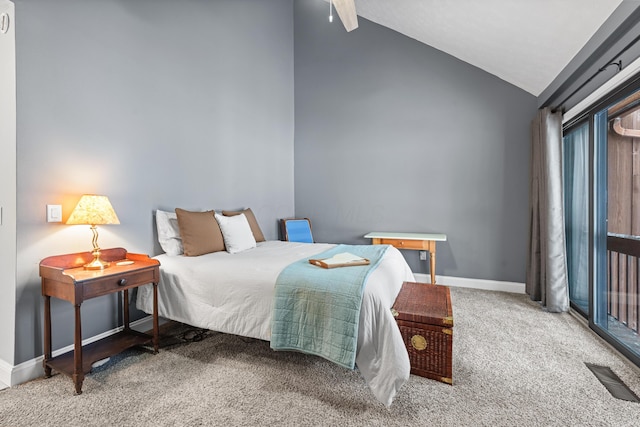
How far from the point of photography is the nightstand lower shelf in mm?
1869

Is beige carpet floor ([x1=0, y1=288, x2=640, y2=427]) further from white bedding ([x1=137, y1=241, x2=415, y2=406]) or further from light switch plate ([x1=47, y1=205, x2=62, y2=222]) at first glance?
light switch plate ([x1=47, y1=205, x2=62, y2=222])

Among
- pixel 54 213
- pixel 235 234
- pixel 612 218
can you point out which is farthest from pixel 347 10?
pixel 612 218

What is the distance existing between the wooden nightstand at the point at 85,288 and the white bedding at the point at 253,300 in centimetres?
19

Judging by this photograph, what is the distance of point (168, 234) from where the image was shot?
2650mm

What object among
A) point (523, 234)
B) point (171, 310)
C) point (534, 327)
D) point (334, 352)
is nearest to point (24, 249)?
point (171, 310)

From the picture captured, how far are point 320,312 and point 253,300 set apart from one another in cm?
50

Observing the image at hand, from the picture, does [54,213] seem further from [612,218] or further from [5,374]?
Result: [612,218]

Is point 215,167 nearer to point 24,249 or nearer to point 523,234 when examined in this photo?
point 24,249

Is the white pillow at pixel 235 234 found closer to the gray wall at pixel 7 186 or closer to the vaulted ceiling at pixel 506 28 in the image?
the gray wall at pixel 7 186

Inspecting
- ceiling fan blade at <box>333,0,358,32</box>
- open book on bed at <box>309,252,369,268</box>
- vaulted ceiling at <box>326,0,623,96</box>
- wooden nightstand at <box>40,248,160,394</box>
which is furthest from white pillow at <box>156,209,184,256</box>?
vaulted ceiling at <box>326,0,623,96</box>

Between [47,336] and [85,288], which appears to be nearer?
[85,288]

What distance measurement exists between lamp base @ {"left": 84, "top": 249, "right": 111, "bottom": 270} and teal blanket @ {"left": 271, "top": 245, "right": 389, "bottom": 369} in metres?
1.21

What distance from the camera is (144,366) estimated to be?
80.9 inches

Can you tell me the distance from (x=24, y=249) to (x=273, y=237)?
9.22 ft
